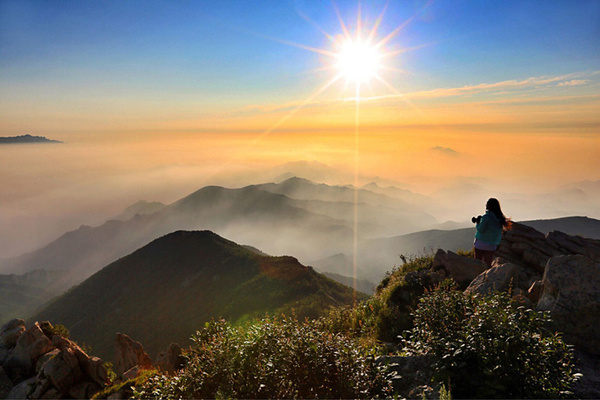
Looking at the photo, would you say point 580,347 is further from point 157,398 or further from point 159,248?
point 159,248

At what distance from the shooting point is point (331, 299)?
182ft

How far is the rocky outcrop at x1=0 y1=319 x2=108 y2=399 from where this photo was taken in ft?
38.6

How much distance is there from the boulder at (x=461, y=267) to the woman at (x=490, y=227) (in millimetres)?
549

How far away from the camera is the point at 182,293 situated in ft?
255

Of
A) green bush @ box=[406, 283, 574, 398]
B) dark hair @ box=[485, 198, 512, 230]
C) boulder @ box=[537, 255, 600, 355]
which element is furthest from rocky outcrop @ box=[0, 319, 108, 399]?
dark hair @ box=[485, 198, 512, 230]

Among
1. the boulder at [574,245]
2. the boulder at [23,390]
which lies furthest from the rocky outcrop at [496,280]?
the boulder at [23,390]

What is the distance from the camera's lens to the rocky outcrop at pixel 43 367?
1176 cm

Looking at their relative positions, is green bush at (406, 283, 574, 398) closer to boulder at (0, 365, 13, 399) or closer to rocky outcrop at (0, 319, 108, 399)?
rocky outcrop at (0, 319, 108, 399)

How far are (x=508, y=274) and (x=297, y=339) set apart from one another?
7.02 metres

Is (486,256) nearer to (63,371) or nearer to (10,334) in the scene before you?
(63,371)

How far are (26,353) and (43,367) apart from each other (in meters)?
2.94

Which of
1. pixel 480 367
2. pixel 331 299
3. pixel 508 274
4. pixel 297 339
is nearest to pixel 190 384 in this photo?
pixel 297 339

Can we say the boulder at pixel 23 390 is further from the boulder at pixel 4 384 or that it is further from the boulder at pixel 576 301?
the boulder at pixel 576 301

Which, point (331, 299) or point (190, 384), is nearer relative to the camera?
point (190, 384)
